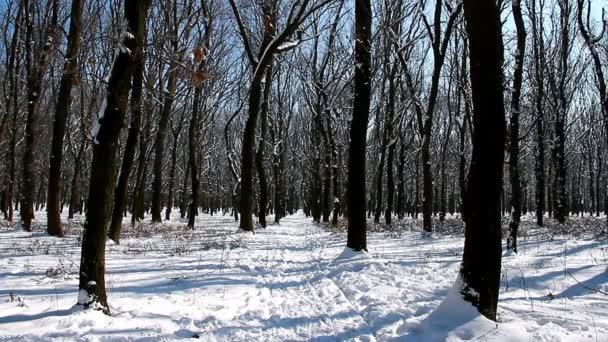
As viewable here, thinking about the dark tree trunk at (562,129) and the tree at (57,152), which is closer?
the tree at (57,152)

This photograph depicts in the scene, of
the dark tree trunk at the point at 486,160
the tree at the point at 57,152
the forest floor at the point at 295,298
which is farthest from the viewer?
the tree at the point at 57,152

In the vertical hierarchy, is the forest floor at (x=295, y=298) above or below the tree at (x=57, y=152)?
below

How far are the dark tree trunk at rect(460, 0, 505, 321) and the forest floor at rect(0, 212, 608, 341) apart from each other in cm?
33

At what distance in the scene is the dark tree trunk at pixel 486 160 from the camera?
500cm

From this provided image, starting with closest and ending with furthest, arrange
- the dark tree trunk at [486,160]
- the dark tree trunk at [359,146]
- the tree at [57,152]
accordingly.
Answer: the dark tree trunk at [486,160], the dark tree trunk at [359,146], the tree at [57,152]

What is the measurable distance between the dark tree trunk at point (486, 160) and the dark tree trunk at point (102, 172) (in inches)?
154

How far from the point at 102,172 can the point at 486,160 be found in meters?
4.33

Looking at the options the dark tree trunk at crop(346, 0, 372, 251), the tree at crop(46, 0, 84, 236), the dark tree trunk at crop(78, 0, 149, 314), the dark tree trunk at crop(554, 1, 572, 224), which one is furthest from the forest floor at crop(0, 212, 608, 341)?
the dark tree trunk at crop(554, 1, 572, 224)

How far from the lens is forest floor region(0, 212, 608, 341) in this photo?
471 centimetres

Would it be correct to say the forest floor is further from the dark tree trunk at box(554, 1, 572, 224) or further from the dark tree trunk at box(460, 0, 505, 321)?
the dark tree trunk at box(554, 1, 572, 224)

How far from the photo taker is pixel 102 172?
5098mm

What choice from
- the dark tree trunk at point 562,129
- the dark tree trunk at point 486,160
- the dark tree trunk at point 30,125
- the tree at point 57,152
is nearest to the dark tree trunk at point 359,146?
the dark tree trunk at point 486,160

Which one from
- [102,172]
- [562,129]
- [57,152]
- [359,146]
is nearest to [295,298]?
[102,172]

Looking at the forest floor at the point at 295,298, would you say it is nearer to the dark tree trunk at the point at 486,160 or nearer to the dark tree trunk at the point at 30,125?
the dark tree trunk at the point at 486,160
